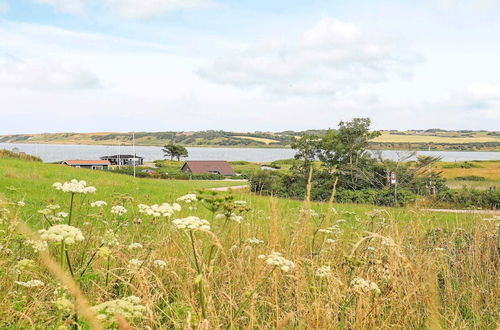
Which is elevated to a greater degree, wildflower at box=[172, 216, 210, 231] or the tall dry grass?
wildflower at box=[172, 216, 210, 231]

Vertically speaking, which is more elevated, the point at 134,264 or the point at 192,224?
the point at 192,224

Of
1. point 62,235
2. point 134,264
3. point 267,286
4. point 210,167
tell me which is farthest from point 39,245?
point 210,167

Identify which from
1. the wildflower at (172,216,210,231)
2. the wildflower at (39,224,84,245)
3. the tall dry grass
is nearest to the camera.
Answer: the wildflower at (39,224,84,245)

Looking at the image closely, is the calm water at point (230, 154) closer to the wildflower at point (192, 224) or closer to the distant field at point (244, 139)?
the distant field at point (244, 139)

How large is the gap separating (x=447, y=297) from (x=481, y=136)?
155m

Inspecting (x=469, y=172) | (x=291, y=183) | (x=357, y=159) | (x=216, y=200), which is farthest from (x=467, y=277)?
(x=469, y=172)

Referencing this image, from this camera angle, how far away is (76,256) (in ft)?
14.4

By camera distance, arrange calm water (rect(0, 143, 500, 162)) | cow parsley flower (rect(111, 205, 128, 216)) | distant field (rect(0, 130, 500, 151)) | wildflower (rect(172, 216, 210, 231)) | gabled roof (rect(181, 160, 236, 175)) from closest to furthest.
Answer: wildflower (rect(172, 216, 210, 231)), cow parsley flower (rect(111, 205, 128, 216)), gabled roof (rect(181, 160, 236, 175)), calm water (rect(0, 143, 500, 162)), distant field (rect(0, 130, 500, 151))

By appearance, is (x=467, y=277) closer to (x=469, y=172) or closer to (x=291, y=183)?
(x=291, y=183)

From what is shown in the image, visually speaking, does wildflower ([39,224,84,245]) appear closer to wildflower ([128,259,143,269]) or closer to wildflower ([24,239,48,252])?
wildflower ([24,239,48,252])

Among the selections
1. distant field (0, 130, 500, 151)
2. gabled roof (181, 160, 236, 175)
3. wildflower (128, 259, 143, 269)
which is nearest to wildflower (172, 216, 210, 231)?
wildflower (128, 259, 143, 269)

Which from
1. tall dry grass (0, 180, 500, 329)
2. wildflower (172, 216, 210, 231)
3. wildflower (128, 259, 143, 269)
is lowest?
tall dry grass (0, 180, 500, 329)

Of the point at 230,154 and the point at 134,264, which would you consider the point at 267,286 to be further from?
the point at 230,154

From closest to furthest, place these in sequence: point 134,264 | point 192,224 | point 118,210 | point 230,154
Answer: point 192,224 < point 134,264 < point 118,210 < point 230,154
